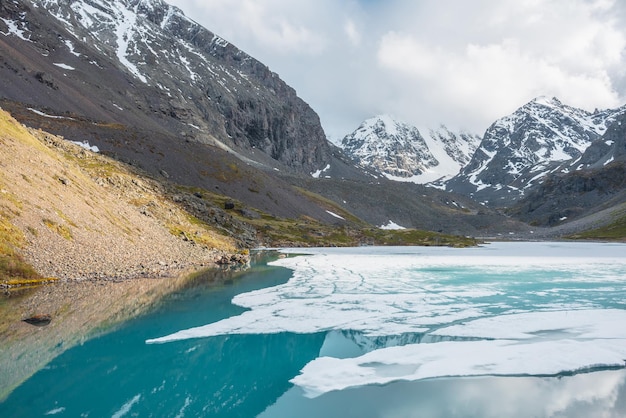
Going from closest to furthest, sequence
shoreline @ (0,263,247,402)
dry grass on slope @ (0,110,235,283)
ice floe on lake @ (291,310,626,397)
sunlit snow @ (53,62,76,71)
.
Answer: ice floe on lake @ (291,310,626,397) < shoreline @ (0,263,247,402) < dry grass on slope @ (0,110,235,283) < sunlit snow @ (53,62,76,71)

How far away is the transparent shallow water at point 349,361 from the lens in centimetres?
1165

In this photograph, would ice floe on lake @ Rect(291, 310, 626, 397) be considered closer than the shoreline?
Yes

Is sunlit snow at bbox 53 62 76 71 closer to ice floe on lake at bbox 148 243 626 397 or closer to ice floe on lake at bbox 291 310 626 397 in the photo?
ice floe on lake at bbox 148 243 626 397

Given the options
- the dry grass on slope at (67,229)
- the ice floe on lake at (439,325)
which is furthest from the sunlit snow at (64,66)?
the ice floe on lake at (439,325)


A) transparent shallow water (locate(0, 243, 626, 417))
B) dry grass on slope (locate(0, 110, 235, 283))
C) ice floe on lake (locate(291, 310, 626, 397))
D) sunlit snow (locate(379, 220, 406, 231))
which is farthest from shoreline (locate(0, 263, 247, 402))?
sunlit snow (locate(379, 220, 406, 231))

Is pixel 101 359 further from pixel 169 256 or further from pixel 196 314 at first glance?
pixel 169 256

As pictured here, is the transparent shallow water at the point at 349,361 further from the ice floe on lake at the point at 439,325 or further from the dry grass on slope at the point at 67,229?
the dry grass on slope at the point at 67,229

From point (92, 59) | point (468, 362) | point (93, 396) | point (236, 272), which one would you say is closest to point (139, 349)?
point (93, 396)

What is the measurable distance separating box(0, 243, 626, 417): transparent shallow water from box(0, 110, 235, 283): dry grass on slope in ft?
36.3

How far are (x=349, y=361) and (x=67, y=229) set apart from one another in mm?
27188

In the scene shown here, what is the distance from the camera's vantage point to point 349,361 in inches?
603

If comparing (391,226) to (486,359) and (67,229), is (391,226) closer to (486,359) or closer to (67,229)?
(67,229)

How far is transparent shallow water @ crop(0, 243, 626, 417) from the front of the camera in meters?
11.6

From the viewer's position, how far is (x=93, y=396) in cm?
1222
